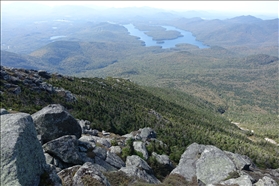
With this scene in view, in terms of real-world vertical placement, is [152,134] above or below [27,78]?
below

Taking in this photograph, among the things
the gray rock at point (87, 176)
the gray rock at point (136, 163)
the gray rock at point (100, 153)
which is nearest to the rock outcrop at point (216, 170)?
the gray rock at point (136, 163)

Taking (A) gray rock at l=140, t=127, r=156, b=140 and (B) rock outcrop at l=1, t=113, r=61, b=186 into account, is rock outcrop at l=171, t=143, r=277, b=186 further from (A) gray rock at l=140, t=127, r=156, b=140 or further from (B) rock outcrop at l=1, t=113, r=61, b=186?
(B) rock outcrop at l=1, t=113, r=61, b=186

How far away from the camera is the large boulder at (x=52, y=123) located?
82.0 feet

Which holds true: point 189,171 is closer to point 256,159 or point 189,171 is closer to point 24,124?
point 24,124

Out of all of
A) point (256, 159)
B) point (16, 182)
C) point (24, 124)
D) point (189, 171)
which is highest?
point (24, 124)

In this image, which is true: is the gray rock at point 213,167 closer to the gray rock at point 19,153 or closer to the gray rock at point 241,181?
the gray rock at point 241,181

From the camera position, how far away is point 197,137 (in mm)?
69438

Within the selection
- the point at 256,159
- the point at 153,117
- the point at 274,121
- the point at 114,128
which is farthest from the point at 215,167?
the point at 274,121

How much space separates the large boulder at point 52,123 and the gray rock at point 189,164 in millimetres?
19025

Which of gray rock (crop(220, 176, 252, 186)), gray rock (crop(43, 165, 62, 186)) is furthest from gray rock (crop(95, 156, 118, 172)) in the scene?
gray rock (crop(220, 176, 252, 186))

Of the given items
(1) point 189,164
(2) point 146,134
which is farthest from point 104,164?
(2) point 146,134

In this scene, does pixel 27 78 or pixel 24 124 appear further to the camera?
pixel 27 78

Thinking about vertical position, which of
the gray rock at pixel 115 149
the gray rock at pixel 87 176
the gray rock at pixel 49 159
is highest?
the gray rock at pixel 87 176

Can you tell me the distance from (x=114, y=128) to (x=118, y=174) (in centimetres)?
3375
